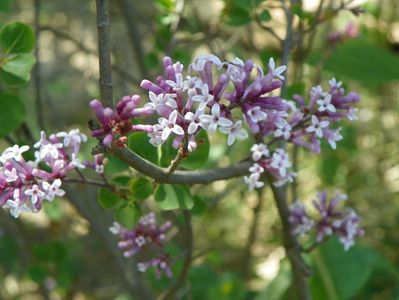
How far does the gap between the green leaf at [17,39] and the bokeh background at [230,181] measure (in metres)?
0.51

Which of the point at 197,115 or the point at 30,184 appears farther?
the point at 30,184

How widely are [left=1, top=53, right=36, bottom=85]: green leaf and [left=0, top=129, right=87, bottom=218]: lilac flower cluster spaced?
0.91 ft

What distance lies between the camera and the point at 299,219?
167 centimetres

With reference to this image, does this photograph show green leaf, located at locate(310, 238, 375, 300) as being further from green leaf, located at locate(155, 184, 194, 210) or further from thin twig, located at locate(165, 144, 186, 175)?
thin twig, located at locate(165, 144, 186, 175)

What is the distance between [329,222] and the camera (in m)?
1.64

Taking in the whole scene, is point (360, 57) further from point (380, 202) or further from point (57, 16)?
point (57, 16)

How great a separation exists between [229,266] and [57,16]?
2.10 m

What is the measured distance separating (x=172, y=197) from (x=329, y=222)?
0.47 m

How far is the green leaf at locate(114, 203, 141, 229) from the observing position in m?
1.40

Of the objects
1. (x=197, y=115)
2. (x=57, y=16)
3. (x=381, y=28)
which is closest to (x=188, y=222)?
(x=197, y=115)

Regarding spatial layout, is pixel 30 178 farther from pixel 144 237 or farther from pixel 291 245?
pixel 291 245

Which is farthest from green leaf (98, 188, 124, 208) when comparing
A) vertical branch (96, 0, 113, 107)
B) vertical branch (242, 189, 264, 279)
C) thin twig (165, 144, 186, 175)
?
vertical branch (242, 189, 264, 279)

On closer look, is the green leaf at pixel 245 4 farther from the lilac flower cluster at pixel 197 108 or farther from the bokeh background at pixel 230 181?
the lilac flower cluster at pixel 197 108

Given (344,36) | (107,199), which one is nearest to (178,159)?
(107,199)
